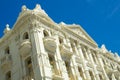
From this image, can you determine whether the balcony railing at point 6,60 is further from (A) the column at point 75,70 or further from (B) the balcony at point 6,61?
(A) the column at point 75,70

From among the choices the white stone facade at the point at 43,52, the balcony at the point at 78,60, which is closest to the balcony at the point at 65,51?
the white stone facade at the point at 43,52

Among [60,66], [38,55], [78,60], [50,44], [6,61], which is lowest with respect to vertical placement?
[60,66]

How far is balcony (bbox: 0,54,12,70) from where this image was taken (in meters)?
34.1

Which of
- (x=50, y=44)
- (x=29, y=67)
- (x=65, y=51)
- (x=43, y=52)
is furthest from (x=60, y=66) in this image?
(x=29, y=67)

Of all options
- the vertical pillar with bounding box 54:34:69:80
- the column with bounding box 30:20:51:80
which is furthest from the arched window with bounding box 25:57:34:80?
the vertical pillar with bounding box 54:34:69:80

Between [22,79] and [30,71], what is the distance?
4.64 ft

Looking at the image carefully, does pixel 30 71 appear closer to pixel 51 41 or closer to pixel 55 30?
pixel 51 41

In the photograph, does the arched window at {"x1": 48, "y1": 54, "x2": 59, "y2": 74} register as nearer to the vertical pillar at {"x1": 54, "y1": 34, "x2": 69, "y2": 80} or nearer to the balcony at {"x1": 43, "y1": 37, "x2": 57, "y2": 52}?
the vertical pillar at {"x1": 54, "y1": 34, "x2": 69, "y2": 80}

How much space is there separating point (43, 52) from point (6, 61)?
624 cm

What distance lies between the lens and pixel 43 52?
30672 mm

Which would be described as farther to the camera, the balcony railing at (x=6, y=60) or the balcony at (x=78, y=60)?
the balcony at (x=78, y=60)

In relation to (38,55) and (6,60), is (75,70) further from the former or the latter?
(6,60)

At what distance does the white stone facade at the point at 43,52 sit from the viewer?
30.6 metres

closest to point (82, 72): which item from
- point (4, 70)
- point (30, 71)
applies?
point (30, 71)
